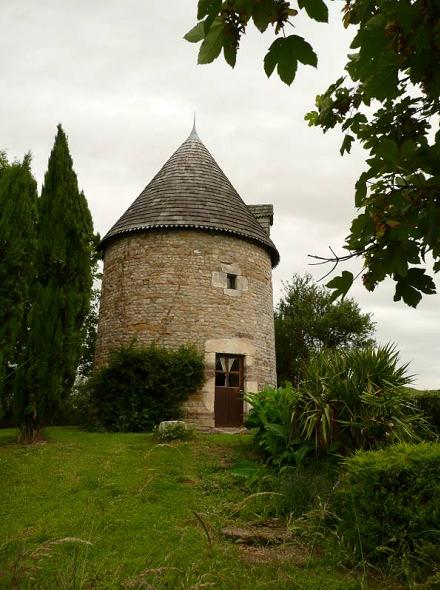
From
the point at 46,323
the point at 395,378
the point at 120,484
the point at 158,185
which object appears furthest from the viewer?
the point at 158,185

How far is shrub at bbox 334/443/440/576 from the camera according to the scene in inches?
176

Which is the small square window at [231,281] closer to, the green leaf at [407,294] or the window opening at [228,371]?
the window opening at [228,371]

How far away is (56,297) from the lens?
36.9ft

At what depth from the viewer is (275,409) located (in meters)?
8.41

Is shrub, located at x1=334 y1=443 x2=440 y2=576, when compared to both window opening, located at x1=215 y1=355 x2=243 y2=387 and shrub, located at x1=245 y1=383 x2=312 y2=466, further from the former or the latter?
window opening, located at x1=215 y1=355 x2=243 y2=387

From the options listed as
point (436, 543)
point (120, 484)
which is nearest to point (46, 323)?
point (120, 484)

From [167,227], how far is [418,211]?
12.7 metres

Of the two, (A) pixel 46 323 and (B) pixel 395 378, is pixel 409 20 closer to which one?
(B) pixel 395 378

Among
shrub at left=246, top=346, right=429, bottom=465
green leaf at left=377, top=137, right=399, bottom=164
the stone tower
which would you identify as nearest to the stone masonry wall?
the stone tower

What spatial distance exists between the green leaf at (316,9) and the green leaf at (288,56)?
0.37ft

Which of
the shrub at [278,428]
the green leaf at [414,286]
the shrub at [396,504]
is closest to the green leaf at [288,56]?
the green leaf at [414,286]

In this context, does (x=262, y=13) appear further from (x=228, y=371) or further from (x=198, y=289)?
(x=228, y=371)

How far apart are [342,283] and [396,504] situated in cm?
309

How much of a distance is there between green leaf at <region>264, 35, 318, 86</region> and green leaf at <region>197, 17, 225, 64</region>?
0.26m
